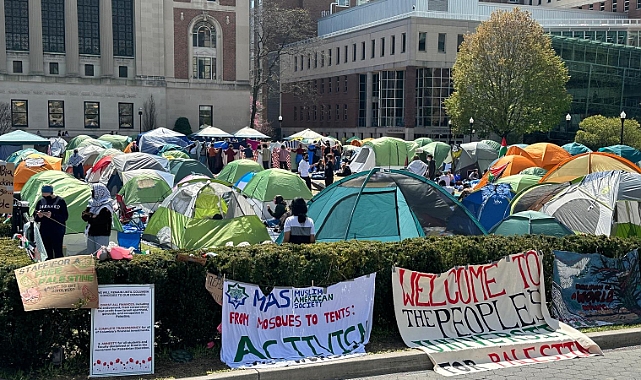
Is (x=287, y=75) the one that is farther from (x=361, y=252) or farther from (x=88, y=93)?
(x=361, y=252)

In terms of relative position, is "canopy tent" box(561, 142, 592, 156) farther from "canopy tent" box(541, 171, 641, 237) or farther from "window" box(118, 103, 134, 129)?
"window" box(118, 103, 134, 129)

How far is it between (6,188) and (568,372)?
10.7 meters

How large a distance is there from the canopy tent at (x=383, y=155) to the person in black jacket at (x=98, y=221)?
83.5 feet

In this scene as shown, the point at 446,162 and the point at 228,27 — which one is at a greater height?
the point at 228,27

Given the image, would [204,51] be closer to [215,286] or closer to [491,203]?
[491,203]

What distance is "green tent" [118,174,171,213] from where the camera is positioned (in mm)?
20359

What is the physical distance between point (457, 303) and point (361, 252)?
1473mm

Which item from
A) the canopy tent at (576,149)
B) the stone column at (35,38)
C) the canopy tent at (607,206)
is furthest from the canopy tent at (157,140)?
the canopy tent at (607,206)

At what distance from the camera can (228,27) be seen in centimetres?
6341

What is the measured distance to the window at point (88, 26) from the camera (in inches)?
2293

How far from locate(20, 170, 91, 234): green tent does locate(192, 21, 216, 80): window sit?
44611 millimetres

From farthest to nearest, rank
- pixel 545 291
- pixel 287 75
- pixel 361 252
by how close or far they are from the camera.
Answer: pixel 287 75 → pixel 545 291 → pixel 361 252

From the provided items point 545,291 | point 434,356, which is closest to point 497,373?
point 434,356

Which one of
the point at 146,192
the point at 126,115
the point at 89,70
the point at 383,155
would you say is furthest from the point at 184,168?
the point at 89,70
